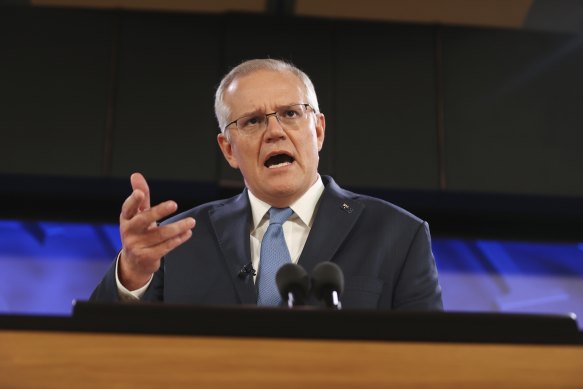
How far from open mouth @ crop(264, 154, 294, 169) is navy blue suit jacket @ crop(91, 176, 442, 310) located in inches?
4.9

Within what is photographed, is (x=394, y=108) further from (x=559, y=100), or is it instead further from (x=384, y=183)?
(x=559, y=100)

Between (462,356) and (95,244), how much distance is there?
3090 mm

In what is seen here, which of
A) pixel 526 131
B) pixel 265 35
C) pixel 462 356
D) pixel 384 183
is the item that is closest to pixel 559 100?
pixel 526 131

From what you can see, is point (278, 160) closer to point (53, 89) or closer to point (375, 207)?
point (375, 207)

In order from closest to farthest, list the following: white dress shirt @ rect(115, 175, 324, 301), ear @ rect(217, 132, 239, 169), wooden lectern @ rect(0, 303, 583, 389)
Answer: wooden lectern @ rect(0, 303, 583, 389) < white dress shirt @ rect(115, 175, 324, 301) < ear @ rect(217, 132, 239, 169)

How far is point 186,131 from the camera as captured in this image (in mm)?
3549

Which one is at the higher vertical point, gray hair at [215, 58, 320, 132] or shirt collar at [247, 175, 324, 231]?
gray hair at [215, 58, 320, 132]

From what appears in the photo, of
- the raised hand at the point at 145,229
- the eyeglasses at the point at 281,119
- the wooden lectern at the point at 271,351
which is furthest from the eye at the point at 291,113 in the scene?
the wooden lectern at the point at 271,351

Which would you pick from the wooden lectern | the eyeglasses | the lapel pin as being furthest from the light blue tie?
the wooden lectern

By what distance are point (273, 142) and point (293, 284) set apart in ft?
2.50

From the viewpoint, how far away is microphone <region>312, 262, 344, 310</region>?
118 cm

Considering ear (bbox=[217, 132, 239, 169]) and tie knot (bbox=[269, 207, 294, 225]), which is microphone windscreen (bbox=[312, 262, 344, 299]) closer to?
tie knot (bbox=[269, 207, 294, 225])

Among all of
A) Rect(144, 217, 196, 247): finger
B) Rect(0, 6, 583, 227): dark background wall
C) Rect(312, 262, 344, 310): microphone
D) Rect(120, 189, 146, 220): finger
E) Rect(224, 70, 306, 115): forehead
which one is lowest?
Rect(312, 262, 344, 310): microphone

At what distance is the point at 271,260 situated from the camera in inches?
66.5
